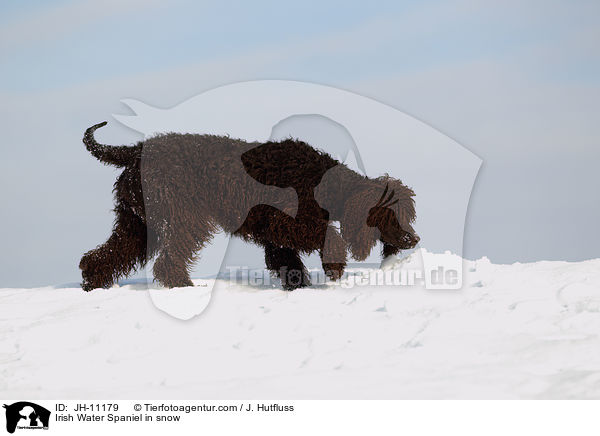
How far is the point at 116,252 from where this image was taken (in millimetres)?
7949

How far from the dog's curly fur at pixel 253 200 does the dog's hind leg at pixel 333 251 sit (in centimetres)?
1

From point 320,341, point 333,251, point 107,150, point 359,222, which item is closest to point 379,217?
point 359,222

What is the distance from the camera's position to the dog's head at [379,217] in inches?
292

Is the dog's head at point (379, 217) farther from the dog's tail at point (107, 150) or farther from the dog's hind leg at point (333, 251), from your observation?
the dog's tail at point (107, 150)

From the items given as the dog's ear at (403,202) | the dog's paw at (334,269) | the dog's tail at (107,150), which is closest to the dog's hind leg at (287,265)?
the dog's paw at (334,269)

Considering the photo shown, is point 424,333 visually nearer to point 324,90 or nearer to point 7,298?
point 324,90

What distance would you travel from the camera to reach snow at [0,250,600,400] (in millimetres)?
4527

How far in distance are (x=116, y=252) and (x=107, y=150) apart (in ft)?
4.13

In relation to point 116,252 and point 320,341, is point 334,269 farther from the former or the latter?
point 116,252

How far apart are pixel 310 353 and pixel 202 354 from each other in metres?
0.93
